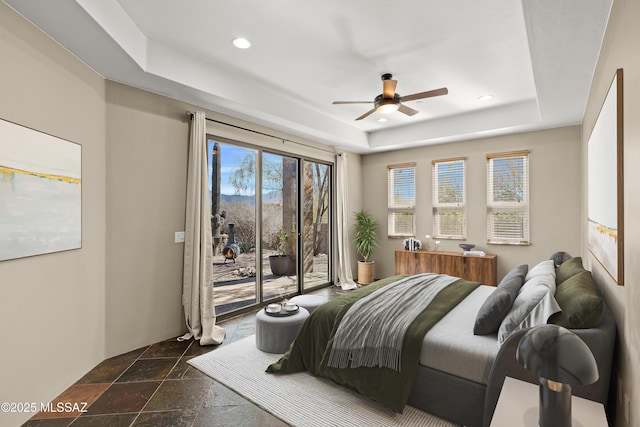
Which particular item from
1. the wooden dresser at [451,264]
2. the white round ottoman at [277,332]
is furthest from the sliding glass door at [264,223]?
the wooden dresser at [451,264]

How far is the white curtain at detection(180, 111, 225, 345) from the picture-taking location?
3.55m

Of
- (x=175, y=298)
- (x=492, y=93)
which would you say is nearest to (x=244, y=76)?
(x=175, y=298)

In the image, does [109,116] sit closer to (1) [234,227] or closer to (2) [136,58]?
(2) [136,58]

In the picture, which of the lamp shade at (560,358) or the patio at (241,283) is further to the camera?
the patio at (241,283)

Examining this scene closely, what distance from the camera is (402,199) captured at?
618cm

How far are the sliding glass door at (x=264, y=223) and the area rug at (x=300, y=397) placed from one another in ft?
4.39

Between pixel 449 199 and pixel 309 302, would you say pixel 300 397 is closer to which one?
pixel 309 302

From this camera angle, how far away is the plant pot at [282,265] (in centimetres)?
496

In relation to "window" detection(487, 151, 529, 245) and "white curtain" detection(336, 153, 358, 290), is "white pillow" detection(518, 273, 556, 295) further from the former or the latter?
"white curtain" detection(336, 153, 358, 290)

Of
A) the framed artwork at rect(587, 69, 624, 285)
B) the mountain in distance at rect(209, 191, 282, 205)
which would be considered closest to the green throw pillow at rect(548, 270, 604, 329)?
the framed artwork at rect(587, 69, 624, 285)

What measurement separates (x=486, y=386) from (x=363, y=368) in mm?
815

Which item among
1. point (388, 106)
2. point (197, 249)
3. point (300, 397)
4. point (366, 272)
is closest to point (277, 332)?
point (300, 397)

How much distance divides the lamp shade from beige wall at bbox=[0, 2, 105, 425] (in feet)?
9.64

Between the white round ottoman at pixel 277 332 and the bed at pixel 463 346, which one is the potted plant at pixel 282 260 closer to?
the white round ottoman at pixel 277 332
